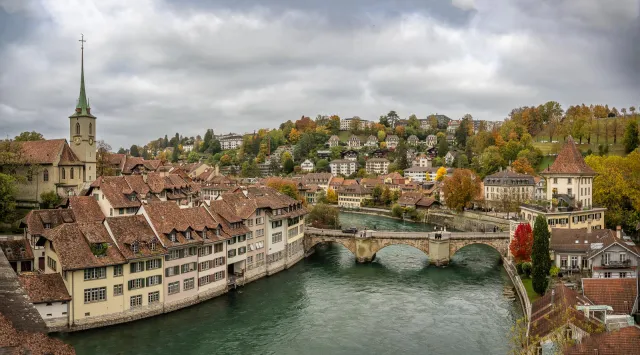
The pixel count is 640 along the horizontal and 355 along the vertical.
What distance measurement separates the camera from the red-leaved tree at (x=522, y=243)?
47.8 meters

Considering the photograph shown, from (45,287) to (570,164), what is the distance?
51.0 metres

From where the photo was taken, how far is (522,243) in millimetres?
48156

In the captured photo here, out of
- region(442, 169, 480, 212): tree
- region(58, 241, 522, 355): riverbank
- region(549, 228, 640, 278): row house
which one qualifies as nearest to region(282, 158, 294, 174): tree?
region(442, 169, 480, 212): tree

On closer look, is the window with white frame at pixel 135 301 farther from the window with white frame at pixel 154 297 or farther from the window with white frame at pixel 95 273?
the window with white frame at pixel 95 273

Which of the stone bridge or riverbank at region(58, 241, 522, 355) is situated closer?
riverbank at region(58, 241, 522, 355)

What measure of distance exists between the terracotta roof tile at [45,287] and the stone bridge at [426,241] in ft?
97.1

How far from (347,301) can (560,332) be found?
21.1 metres

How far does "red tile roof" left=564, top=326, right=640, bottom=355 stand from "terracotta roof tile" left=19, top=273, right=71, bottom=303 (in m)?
28.4

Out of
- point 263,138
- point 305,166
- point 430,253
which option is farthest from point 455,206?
point 263,138

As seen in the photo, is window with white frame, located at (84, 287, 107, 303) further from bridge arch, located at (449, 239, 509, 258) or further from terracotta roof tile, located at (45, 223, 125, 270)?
bridge arch, located at (449, 239, 509, 258)

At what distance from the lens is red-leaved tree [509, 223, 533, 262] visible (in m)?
47.8

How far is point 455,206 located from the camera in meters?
87.0

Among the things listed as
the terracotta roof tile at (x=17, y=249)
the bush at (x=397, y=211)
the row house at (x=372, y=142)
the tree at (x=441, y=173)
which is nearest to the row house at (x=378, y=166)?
the tree at (x=441, y=173)

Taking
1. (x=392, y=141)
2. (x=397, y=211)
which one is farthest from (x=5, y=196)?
(x=392, y=141)
